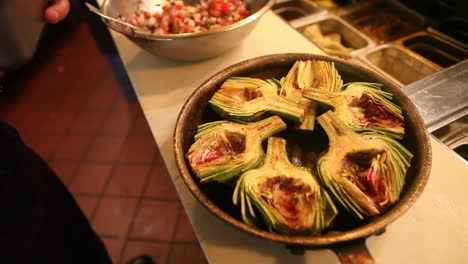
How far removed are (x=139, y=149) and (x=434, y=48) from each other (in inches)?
67.8

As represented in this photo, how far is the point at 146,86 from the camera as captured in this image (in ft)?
3.55

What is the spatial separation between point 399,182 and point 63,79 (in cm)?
287

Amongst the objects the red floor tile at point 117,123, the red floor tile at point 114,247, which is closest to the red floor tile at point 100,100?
the red floor tile at point 117,123

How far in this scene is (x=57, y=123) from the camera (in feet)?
8.09

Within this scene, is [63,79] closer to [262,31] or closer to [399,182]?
[262,31]

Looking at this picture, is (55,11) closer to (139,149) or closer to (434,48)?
(139,149)

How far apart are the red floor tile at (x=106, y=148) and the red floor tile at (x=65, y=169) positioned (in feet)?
0.36

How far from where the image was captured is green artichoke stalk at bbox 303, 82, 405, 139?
2.34 feet

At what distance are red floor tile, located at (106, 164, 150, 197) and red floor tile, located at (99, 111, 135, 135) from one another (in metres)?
0.33

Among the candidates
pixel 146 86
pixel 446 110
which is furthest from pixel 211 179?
pixel 446 110

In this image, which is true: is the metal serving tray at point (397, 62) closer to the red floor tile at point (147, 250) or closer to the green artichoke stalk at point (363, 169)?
the green artichoke stalk at point (363, 169)

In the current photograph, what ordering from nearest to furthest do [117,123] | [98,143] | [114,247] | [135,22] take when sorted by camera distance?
[135,22]
[114,247]
[98,143]
[117,123]

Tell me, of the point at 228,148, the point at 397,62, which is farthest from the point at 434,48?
the point at 228,148

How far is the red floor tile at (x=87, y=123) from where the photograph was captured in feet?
7.76
